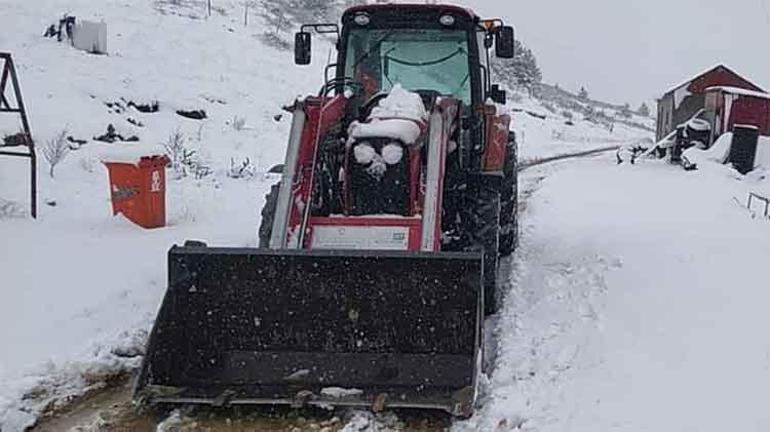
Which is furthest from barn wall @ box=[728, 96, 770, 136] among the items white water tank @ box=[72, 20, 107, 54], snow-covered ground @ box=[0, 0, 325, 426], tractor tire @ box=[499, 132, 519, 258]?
white water tank @ box=[72, 20, 107, 54]

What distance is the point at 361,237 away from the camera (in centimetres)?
538

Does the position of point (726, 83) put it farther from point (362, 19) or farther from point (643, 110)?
point (643, 110)

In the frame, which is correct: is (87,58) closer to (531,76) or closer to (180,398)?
(180,398)

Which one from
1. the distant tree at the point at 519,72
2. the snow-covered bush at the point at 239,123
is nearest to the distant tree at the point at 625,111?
the distant tree at the point at 519,72

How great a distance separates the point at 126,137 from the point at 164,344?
10520 millimetres

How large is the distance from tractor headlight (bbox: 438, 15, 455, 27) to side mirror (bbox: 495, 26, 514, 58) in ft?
1.63

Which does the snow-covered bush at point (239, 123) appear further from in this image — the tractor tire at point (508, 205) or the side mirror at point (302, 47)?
the side mirror at point (302, 47)

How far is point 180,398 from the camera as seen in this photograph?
437cm

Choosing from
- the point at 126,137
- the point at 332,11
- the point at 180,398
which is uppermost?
the point at 332,11

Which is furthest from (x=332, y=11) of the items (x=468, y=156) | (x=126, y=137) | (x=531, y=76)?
(x=468, y=156)

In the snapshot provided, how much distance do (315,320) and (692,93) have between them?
980 inches

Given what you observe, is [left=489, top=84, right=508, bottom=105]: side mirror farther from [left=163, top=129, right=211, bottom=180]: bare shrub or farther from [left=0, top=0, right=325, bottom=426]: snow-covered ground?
[left=163, top=129, right=211, bottom=180]: bare shrub

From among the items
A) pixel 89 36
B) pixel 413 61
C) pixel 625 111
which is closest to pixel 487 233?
pixel 413 61

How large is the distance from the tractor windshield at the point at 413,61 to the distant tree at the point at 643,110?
69814mm
